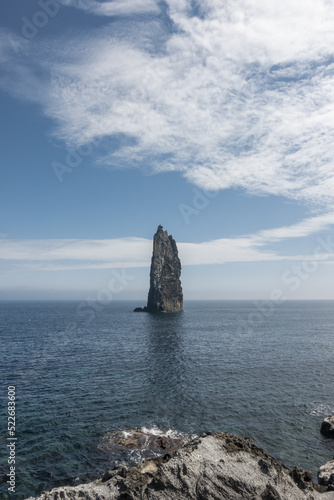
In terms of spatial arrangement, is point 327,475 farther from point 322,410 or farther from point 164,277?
point 164,277

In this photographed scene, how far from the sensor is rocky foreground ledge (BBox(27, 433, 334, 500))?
14188 millimetres

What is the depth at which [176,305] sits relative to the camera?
517 feet

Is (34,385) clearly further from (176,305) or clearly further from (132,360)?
(176,305)

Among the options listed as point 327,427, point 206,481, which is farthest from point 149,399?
point 206,481

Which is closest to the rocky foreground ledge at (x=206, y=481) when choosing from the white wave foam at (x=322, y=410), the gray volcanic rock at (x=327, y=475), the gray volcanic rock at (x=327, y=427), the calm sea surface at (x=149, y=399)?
the gray volcanic rock at (x=327, y=475)

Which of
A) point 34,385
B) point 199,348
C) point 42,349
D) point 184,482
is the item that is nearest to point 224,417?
point 184,482

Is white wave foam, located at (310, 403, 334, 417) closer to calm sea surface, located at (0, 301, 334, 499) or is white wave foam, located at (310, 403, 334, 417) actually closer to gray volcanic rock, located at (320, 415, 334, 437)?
calm sea surface, located at (0, 301, 334, 499)

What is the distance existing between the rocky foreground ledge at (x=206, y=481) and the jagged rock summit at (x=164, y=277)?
432ft

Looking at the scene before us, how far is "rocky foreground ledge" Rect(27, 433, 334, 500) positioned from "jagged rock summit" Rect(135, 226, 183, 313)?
131548 mm

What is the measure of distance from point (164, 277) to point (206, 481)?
13547 centimetres

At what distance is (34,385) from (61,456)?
17640 mm

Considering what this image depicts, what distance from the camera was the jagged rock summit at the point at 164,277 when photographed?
149 metres

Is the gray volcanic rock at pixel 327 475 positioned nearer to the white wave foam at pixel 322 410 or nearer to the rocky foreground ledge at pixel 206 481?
the rocky foreground ledge at pixel 206 481

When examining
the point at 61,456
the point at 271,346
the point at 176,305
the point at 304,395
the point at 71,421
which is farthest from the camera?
the point at 176,305
